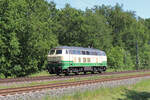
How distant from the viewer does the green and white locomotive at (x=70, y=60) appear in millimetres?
25000

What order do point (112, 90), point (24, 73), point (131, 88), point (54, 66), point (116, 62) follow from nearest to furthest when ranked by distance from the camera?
→ point (112, 90)
point (131, 88)
point (54, 66)
point (24, 73)
point (116, 62)

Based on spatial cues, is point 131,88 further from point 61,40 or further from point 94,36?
point 61,40

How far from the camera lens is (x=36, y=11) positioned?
39844 mm

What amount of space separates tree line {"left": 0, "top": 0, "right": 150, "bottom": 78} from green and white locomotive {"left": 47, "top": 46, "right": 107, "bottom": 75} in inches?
302

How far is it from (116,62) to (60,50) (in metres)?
26.8

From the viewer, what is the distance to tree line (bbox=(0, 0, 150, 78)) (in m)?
32.0

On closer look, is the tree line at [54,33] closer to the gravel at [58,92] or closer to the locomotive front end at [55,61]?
the locomotive front end at [55,61]

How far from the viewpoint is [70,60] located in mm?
25688

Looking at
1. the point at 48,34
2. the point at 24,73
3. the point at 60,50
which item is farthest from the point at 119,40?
the point at 60,50

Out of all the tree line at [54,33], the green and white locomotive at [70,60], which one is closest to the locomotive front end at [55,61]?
the green and white locomotive at [70,60]

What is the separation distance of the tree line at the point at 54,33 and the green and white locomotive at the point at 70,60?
7.68 m

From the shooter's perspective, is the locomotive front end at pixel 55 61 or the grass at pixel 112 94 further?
the locomotive front end at pixel 55 61

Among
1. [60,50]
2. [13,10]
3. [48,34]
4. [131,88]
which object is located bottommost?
[131,88]

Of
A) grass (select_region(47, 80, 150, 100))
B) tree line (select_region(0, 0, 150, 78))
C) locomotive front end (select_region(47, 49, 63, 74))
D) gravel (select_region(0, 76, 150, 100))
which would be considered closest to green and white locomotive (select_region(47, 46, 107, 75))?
locomotive front end (select_region(47, 49, 63, 74))
